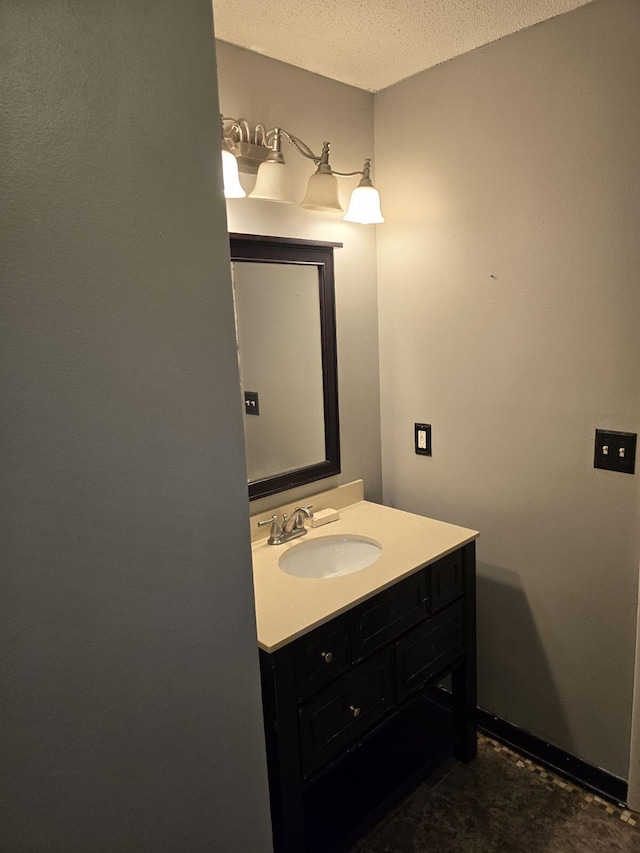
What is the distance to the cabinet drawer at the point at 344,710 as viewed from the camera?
1409 mm

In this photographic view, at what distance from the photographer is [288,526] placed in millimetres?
1897

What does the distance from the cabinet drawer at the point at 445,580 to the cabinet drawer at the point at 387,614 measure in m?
0.04

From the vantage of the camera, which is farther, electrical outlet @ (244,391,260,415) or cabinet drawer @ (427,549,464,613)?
electrical outlet @ (244,391,260,415)

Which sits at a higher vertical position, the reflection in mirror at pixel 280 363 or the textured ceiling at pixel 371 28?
the textured ceiling at pixel 371 28

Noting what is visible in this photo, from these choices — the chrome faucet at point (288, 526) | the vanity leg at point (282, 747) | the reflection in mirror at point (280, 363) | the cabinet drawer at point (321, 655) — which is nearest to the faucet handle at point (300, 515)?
the chrome faucet at point (288, 526)

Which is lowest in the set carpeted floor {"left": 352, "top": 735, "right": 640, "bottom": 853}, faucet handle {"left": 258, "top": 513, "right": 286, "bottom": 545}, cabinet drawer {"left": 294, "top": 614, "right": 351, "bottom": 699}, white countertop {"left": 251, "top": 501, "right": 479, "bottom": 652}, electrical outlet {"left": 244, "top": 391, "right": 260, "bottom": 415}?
carpeted floor {"left": 352, "top": 735, "right": 640, "bottom": 853}

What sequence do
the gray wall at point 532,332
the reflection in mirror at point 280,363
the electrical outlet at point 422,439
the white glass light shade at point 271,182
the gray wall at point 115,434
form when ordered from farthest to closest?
the electrical outlet at point 422,439, the reflection in mirror at point 280,363, the white glass light shade at point 271,182, the gray wall at point 532,332, the gray wall at point 115,434

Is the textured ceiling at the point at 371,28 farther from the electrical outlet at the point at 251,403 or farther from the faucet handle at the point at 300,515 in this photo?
the faucet handle at the point at 300,515

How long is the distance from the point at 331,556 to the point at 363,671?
0.43 meters

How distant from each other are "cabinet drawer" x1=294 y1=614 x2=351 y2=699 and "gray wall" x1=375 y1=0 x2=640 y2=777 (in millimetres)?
783

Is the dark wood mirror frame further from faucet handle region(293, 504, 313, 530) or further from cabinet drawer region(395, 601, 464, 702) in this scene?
cabinet drawer region(395, 601, 464, 702)

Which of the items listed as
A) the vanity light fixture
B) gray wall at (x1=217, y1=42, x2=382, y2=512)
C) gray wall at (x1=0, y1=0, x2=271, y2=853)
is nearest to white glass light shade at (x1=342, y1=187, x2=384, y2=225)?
the vanity light fixture

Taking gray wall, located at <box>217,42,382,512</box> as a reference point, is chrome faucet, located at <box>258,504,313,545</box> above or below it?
below

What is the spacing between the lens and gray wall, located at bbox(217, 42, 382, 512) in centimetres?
172
